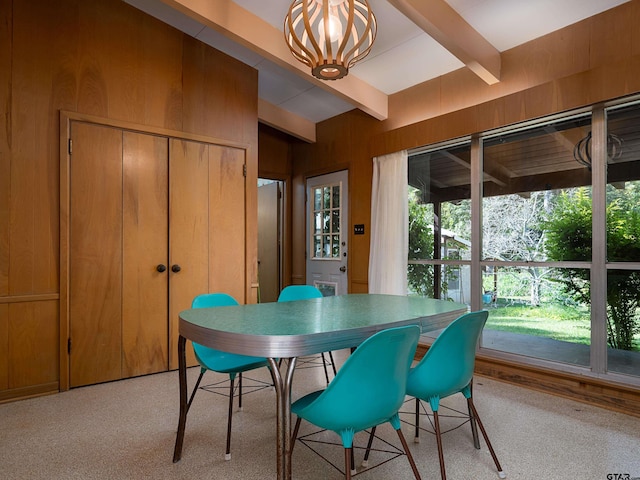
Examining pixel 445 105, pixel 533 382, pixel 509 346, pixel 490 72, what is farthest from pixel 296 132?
pixel 533 382

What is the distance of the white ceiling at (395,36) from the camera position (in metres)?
2.99

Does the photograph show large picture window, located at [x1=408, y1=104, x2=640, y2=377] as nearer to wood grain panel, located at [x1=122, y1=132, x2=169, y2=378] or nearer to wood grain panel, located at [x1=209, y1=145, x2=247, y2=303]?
wood grain panel, located at [x1=209, y1=145, x2=247, y2=303]

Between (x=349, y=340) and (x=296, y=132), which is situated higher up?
(x=296, y=132)

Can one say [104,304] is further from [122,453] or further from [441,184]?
[441,184]

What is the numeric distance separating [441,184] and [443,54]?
1231 mm

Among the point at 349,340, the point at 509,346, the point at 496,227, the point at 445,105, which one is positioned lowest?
the point at 509,346

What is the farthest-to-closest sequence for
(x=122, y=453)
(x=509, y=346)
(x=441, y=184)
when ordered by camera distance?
(x=441, y=184), (x=509, y=346), (x=122, y=453)

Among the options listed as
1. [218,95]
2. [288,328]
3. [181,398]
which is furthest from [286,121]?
[288,328]

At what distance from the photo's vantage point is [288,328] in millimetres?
1644

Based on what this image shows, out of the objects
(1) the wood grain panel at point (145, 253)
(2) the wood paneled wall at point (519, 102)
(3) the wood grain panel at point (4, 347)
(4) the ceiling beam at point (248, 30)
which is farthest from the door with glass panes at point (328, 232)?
(3) the wood grain panel at point (4, 347)

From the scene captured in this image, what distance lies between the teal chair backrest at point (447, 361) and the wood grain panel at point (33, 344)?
9.19 ft

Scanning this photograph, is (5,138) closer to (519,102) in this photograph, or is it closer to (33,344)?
(33,344)

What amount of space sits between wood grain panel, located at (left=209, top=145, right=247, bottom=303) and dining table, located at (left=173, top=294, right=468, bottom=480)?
1.67m

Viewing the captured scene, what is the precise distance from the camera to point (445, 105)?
3.94 m
